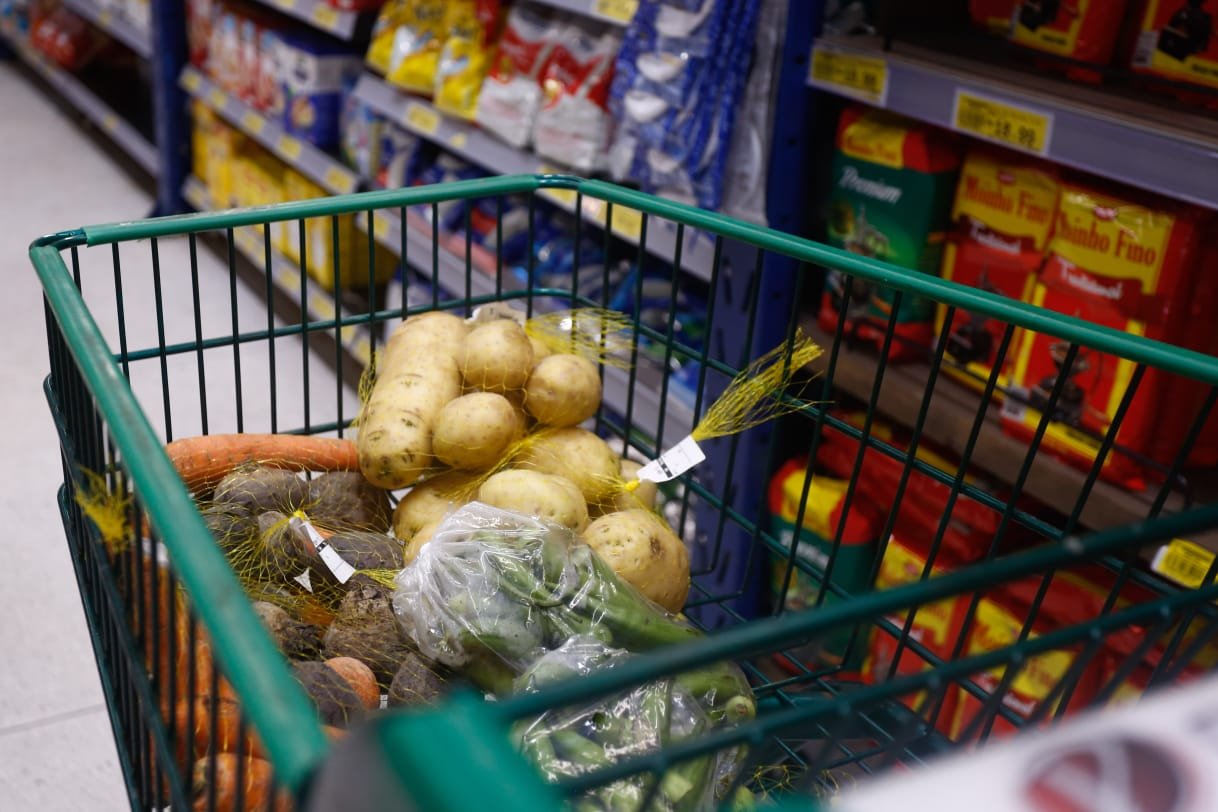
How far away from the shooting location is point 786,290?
1805 mm

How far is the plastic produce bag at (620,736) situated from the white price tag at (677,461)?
28cm

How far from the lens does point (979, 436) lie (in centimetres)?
155

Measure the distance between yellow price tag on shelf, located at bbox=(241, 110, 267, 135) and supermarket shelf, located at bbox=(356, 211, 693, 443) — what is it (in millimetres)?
583

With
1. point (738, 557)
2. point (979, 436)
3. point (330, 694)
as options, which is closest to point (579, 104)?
point (738, 557)

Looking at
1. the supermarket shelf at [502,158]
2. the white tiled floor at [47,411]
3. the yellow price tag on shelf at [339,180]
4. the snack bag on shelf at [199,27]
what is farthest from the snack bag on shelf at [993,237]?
the snack bag on shelf at [199,27]

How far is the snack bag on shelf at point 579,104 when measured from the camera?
6.93 ft

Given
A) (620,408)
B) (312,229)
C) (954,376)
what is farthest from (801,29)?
(312,229)

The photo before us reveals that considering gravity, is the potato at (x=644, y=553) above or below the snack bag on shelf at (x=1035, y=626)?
above

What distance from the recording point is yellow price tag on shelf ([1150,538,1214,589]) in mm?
1288

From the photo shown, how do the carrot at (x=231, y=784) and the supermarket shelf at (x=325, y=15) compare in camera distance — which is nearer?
the carrot at (x=231, y=784)

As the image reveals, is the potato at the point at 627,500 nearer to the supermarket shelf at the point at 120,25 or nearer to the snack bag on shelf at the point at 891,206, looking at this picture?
the snack bag on shelf at the point at 891,206

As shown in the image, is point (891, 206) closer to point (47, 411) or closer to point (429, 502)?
point (429, 502)

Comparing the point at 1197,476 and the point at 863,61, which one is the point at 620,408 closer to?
the point at 863,61

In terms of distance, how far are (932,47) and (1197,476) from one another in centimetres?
71
